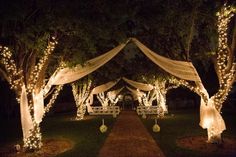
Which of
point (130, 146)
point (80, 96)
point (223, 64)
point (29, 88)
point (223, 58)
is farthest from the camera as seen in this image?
point (80, 96)

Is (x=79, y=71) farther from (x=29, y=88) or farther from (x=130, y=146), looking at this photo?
(x=130, y=146)

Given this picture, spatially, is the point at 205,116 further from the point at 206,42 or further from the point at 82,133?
the point at 82,133

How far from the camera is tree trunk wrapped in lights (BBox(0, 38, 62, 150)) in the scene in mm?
11062

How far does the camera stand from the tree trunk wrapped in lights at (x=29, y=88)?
36.3ft

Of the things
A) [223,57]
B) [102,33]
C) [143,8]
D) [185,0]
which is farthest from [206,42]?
[102,33]

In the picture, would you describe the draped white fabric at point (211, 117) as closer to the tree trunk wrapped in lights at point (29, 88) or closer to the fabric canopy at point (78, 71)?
the fabric canopy at point (78, 71)

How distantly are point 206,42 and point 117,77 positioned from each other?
14333 millimetres

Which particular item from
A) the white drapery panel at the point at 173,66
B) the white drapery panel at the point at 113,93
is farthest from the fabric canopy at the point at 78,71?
the white drapery panel at the point at 113,93

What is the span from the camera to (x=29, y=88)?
1143 centimetres

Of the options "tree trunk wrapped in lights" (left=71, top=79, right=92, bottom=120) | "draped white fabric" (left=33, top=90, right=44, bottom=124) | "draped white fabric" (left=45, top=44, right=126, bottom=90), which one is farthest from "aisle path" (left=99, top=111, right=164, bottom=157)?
"tree trunk wrapped in lights" (left=71, top=79, right=92, bottom=120)

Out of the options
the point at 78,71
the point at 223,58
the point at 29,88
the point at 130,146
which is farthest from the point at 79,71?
the point at 223,58

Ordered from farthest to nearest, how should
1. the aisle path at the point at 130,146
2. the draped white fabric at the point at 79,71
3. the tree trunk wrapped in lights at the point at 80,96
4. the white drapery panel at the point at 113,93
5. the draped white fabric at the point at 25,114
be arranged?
the white drapery panel at the point at 113,93 → the tree trunk wrapped in lights at the point at 80,96 → the draped white fabric at the point at 79,71 → the draped white fabric at the point at 25,114 → the aisle path at the point at 130,146

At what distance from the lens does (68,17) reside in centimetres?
899

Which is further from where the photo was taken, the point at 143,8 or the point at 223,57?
the point at 223,57
